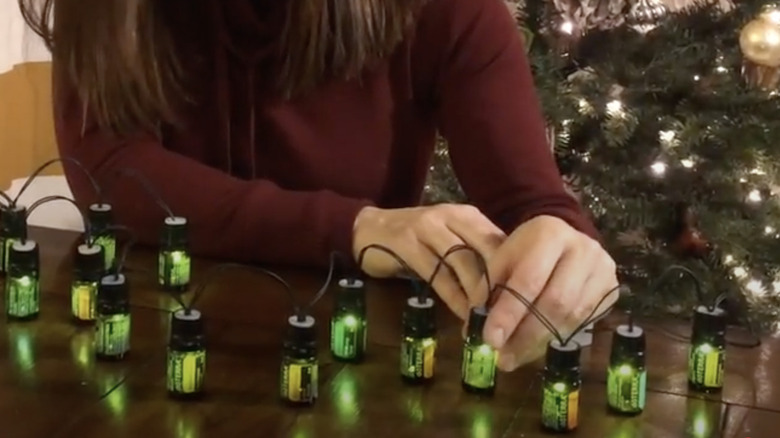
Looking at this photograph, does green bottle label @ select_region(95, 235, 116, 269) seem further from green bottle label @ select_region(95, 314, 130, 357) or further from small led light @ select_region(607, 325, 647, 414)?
small led light @ select_region(607, 325, 647, 414)

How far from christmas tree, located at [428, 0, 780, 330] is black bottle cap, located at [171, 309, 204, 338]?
4.29 feet

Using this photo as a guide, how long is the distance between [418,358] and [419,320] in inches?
1.2

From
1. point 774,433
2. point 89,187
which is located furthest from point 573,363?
point 89,187

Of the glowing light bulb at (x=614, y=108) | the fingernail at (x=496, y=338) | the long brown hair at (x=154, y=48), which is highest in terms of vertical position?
the long brown hair at (x=154, y=48)

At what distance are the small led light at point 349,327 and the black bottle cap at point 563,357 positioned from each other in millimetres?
149

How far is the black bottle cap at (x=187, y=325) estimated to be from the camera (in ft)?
2.74

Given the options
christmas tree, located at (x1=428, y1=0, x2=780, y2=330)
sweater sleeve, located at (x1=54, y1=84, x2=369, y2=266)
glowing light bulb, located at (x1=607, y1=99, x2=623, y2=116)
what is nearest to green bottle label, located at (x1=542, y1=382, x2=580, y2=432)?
sweater sleeve, located at (x1=54, y1=84, x2=369, y2=266)

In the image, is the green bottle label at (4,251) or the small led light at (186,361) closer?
the small led light at (186,361)

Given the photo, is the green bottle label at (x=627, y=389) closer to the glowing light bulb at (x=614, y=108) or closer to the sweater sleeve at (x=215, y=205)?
the sweater sleeve at (x=215, y=205)

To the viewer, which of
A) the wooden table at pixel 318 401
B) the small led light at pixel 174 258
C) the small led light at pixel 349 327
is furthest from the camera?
the small led light at pixel 174 258

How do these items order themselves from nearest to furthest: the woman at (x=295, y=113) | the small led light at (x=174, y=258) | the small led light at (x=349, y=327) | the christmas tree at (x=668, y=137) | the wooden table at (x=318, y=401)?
the wooden table at (x=318, y=401), the small led light at (x=349, y=327), the small led light at (x=174, y=258), the woman at (x=295, y=113), the christmas tree at (x=668, y=137)

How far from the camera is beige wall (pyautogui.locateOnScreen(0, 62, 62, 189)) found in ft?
6.59

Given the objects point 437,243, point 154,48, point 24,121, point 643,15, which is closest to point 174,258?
point 437,243

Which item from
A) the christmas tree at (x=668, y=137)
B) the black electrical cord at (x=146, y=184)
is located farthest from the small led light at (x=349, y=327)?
the christmas tree at (x=668, y=137)
